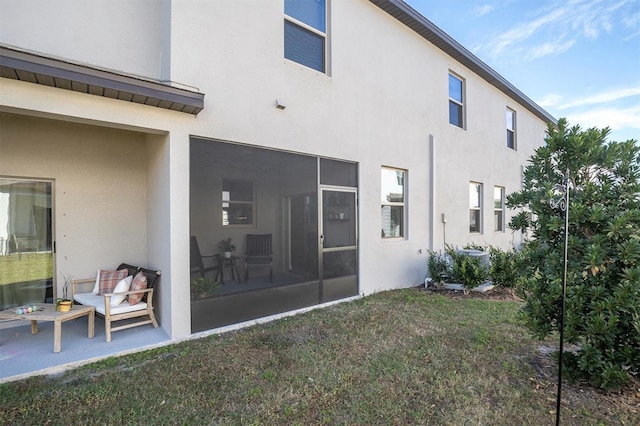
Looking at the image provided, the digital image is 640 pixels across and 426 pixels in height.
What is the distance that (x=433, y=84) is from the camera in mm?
8477

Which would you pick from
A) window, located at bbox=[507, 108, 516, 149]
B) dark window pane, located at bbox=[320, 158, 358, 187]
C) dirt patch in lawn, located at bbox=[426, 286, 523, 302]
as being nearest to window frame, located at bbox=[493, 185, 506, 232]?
window, located at bbox=[507, 108, 516, 149]

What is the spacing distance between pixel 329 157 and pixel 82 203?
13.5 ft

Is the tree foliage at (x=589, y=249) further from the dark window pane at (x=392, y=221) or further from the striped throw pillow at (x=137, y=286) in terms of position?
the striped throw pillow at (x=137, y=286)

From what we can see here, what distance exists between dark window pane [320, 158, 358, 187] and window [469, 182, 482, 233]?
536cm

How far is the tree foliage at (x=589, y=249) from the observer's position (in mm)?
2824

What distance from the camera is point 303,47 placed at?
5812 mm

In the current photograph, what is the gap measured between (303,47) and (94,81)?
360 cm

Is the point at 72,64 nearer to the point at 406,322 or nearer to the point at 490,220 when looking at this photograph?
the point at 406,322

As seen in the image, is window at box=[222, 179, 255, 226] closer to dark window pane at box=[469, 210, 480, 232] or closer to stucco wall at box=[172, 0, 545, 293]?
stucco wall at box=[172, 0, 545, 293]

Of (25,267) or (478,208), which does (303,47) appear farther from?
(478,208)

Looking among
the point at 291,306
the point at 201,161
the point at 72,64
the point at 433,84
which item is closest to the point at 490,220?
the point at 433,84

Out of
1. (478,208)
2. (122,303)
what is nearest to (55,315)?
(122,303)

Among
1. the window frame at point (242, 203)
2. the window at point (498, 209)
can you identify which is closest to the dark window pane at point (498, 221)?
the window at point (498, 209)

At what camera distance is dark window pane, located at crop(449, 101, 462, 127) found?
933 centimetres
